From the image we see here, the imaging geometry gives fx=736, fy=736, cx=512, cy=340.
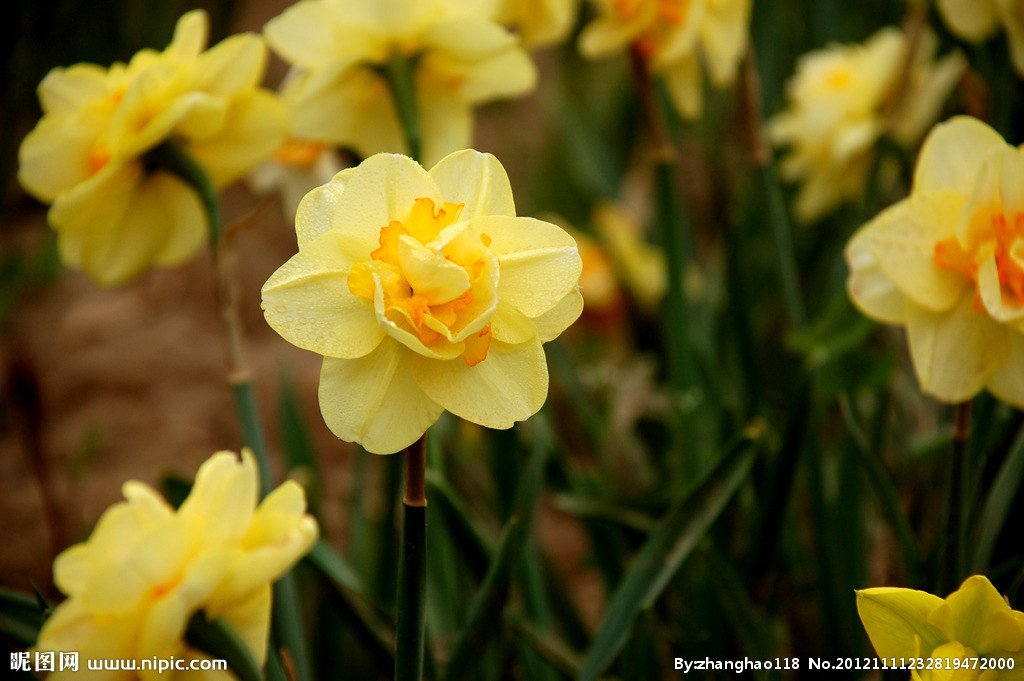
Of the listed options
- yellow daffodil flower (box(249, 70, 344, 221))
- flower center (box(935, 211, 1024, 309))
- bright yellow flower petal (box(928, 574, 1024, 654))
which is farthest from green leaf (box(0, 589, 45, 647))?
flower center (box(935, 211, 1024, 309))

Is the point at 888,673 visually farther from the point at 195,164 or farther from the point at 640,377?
the point at 195,164

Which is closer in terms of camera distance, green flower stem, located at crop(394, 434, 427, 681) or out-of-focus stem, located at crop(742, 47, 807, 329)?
green flower stem, located at crop(394, 434, 427, 681)

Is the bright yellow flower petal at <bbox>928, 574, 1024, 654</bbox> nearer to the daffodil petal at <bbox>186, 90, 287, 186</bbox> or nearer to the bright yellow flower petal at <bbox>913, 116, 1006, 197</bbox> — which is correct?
the bright yellow flower petal at <bbox>913, 116, 1006, 197</bbox>

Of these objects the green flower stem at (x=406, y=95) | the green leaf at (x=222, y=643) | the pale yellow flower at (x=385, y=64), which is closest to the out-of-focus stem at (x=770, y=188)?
the pale yellow flower at (x=385, y=64)

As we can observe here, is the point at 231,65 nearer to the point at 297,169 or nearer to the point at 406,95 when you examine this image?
the point at 406,95

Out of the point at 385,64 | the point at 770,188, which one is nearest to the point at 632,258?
the point at 770,188

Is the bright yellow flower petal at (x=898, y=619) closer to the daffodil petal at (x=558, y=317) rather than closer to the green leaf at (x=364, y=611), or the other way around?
the daffodil petal at (x=558, y=317)

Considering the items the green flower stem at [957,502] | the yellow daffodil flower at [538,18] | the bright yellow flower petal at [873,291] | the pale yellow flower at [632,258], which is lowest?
the pale yellow flower at [632,258]

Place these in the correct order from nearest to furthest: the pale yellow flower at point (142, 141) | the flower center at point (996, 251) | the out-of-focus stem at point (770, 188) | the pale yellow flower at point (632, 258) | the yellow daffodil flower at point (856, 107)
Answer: the flower center at point (996, 251)
the pale yellow flower at point (142, 141)
the out-of-focus stem at point (770, 188)
the yellow daffodil flower at point (856, 107)
the pale yellow flower at point (632, 258)
